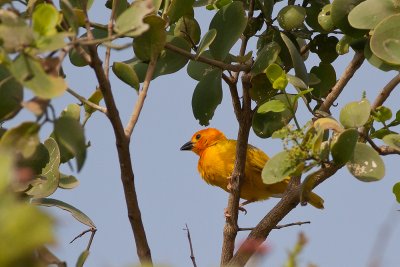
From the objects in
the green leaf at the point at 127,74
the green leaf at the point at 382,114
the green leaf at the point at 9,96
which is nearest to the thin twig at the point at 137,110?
the green leaf at the point at 127,74

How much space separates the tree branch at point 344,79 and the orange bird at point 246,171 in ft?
8.13

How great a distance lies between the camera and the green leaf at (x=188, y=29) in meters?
3.20

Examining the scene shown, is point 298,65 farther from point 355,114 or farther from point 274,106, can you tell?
point 355,114

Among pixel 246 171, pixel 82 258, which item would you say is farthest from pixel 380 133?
pixel 246 171

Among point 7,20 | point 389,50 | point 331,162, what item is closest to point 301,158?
point 331,162

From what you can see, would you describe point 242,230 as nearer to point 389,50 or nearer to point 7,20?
point 389,50

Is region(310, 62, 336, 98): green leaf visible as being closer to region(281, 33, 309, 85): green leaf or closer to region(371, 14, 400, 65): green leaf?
region(281, 33, 309, 85): green leaf

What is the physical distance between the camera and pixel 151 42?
2424 millimetres

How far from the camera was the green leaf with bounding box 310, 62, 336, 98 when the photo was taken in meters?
3.48

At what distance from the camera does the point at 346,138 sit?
91.9 inches

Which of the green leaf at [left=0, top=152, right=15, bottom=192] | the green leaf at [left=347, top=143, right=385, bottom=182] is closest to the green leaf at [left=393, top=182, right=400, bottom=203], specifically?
the green leaf at [left=347, top=143, right=385, bottom=182]

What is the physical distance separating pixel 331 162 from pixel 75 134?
1151 mm

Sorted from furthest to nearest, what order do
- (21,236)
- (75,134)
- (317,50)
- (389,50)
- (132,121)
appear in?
(317,50), (389,50), (132,121), (75,134), (21,236)

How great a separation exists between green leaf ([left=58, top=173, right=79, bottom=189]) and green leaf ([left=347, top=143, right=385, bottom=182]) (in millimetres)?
1367
